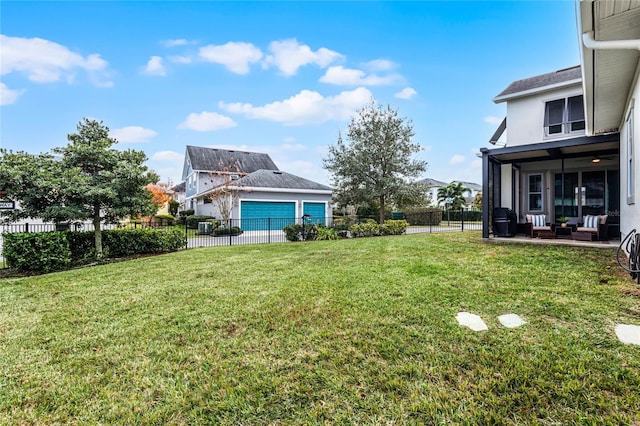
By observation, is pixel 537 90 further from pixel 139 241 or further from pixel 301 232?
pixel 139 241

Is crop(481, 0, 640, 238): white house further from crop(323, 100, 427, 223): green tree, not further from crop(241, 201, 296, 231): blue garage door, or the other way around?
crop(241, 201, 296, 231): blue garage door

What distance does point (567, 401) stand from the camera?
2076mm

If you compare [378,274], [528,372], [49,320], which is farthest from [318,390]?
[49,320]

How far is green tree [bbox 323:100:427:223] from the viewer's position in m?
16.5

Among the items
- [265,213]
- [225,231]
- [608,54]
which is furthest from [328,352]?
[265,213]

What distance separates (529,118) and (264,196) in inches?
580

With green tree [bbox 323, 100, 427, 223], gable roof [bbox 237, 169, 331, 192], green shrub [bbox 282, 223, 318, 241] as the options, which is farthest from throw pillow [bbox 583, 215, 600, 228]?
gable roof [bbox 237, 169, 331, 192]

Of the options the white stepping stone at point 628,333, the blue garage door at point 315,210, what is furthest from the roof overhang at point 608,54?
the blue garage door at point 315,210

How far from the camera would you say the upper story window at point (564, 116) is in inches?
411

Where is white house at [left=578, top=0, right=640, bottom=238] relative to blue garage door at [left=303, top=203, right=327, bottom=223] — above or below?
above

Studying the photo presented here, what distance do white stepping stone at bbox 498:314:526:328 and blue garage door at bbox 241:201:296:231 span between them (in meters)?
15.9

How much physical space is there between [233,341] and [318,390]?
125cm

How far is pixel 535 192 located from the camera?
11.9 m

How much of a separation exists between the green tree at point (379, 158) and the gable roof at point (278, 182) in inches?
189
